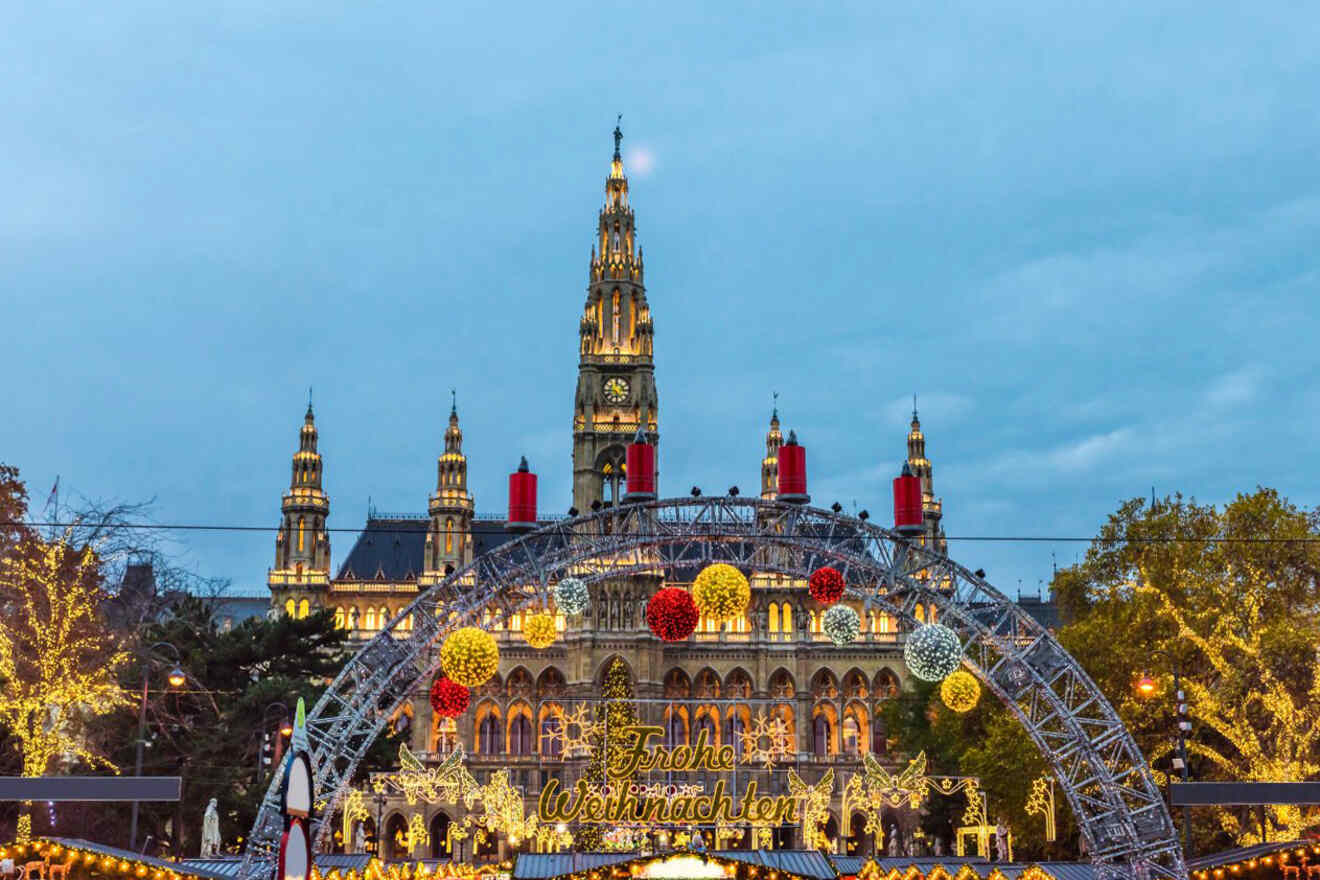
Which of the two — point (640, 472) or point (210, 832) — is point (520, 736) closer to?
point (210, 832)

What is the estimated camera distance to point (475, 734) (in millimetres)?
77000

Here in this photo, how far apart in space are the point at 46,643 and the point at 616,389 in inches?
2192

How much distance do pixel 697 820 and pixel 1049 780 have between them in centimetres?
1877

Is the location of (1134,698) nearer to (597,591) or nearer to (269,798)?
(269,798)

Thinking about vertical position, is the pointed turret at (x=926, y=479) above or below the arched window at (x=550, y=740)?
above

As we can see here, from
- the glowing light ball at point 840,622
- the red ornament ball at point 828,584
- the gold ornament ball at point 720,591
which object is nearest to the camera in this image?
the gold ornament ball at point 720,591

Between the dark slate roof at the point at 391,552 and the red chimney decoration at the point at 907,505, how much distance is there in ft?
191

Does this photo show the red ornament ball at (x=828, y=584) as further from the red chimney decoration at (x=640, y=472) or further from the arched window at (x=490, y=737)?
the arched window at (x=490, y=737)

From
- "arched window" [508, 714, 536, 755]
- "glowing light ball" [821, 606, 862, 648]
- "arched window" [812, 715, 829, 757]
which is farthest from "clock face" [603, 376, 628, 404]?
"glowing light ball" [821, 606, 862, 648]

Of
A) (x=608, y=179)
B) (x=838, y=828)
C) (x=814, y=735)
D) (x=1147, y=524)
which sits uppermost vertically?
(x=608, y=179)

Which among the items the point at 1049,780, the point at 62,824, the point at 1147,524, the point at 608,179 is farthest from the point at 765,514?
the point at 608,179

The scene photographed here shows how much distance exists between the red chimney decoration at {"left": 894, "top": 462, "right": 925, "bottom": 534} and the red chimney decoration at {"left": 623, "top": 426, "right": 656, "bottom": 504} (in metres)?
4.91

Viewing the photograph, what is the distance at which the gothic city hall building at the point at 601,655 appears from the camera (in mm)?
75688

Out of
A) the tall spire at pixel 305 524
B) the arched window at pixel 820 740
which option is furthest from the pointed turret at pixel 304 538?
the arched window at pixel 820 740
